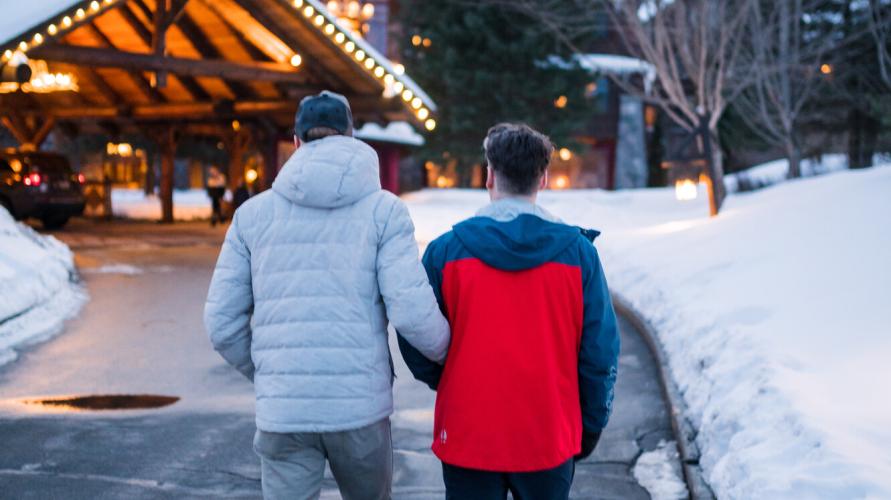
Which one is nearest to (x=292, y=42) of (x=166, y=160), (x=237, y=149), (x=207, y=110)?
(x=207, y=110)

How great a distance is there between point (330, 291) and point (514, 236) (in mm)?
665

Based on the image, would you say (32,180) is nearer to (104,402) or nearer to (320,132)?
(104,402)

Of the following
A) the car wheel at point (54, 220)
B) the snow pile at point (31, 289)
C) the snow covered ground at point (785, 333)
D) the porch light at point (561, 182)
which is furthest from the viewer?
the porch light at point (561, 182)

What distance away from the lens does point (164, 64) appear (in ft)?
60.0

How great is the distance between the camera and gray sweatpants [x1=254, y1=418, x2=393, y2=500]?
3215 millimetres

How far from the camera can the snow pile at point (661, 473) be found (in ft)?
18.0

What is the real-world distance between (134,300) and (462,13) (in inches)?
986

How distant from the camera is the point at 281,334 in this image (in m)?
3.24

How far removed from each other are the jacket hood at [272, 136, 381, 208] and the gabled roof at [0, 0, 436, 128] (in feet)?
39.7

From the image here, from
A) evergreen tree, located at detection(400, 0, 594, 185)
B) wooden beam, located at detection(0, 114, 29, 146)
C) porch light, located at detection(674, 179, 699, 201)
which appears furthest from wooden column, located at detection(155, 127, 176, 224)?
porch light, located at detection(674, 179, 699, 201)

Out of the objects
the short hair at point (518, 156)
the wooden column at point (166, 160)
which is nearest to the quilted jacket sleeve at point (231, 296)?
the short hair at point (518, 156)

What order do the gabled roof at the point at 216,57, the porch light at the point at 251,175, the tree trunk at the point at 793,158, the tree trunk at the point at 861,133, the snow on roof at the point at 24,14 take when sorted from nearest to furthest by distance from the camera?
the snow on roof at the point at 24,14 < the gabled roof at the point at 216,57 < the tree trunk at the point at 793,158 < the tree trunk at the point at 861,133 < the porch light at the point at 251,175

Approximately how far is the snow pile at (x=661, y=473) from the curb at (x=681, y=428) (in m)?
0.05

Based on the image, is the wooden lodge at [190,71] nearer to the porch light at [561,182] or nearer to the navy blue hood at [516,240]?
the navy blue hood at [516,240]
